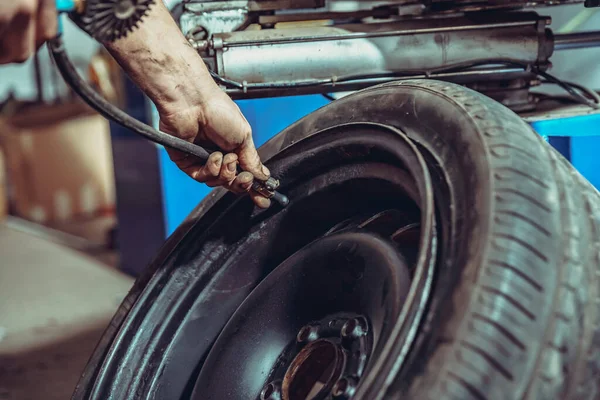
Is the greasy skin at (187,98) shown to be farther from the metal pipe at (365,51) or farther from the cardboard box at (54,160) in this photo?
the cardboard box at (54,160)

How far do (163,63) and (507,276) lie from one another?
600 millimetres

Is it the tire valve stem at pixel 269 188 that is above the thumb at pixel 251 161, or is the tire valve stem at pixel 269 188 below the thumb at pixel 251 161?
below

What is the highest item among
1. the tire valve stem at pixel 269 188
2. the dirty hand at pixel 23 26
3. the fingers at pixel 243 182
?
the dirty hand at pixel 23 26

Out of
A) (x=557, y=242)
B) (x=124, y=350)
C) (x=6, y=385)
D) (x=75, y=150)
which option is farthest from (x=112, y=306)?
(x=75, y=150)

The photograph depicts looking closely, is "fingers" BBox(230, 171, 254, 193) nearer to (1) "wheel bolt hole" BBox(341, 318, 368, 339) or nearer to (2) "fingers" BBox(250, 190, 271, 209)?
(2) "fingers" BBox(250, 190, 271, 209)

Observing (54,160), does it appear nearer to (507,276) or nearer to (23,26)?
(23,26)

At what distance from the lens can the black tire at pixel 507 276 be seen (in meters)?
0.74

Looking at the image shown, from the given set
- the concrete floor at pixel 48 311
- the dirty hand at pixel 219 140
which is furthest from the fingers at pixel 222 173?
the concrete floor at pixel 48 311

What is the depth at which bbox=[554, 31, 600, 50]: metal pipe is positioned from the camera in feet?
4.90

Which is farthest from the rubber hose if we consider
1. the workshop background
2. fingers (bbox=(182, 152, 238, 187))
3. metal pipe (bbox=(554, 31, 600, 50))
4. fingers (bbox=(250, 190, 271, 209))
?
metal pipe (bbox=(554, 31, 600, 50))

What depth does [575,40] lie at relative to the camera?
150cm

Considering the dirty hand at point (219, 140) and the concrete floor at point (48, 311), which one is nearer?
the dirty hand at point (219, 140)

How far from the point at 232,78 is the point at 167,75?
1.12 ft

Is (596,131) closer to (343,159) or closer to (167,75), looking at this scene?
(343,159)
